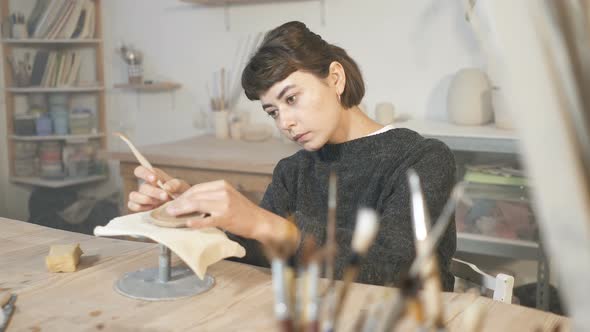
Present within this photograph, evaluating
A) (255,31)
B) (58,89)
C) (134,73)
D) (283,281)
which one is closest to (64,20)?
(58,89)

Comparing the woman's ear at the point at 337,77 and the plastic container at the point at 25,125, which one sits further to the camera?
the plastic container at the point at 25,125

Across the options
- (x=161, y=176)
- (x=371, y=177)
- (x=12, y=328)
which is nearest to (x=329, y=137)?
(x=371, y=177)

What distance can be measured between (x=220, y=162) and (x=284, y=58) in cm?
121

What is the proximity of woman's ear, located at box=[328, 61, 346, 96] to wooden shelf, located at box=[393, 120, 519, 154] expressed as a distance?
0.70 metres

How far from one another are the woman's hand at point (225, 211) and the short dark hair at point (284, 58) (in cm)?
42

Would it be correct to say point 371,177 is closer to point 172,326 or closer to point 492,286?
point 492,286

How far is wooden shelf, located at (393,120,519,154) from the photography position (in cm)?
219

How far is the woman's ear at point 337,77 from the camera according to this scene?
1429 mm

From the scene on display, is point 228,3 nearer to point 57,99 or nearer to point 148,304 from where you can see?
point 57,99

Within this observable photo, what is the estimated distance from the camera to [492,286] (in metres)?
1.20

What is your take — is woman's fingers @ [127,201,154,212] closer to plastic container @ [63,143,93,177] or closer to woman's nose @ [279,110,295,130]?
woman's nose @ [279,110,295,130]

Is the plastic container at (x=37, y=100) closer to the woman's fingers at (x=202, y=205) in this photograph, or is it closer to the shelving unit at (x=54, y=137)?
the shelving unit at (x=54, y=137)

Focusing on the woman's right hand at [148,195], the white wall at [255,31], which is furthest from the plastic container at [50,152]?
the woman's right hand at [148,195]

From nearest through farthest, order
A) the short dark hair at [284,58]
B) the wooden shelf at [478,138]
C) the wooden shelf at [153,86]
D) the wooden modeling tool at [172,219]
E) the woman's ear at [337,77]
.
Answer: the wooden modeling tool at [172,219] → the short dark hair at [284,58] → the woman's ear at [337,77] → the wooden shelf at [478,138] → the wooden shelf at [153,86]
